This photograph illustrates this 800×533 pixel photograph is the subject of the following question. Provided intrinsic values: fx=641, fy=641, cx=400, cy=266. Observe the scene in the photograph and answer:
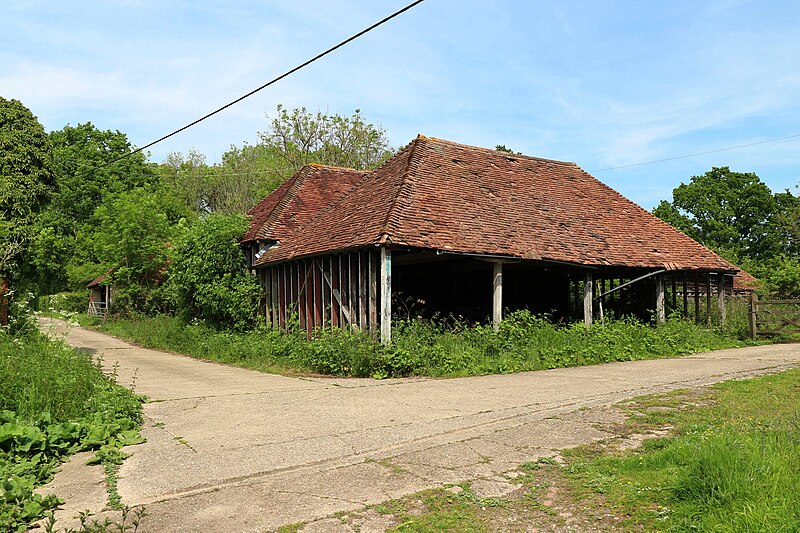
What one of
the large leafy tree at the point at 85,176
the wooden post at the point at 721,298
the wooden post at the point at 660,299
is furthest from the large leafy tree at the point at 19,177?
the large leafy tree at the point at 85,176

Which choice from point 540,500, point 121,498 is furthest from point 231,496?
Answer: point 540,500

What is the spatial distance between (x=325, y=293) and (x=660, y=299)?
388 inches

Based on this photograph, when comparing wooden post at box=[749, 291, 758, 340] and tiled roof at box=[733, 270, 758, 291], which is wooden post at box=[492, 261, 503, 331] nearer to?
wooden post at box=[749, 291, 758, 340]

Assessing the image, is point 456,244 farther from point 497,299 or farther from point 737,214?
point 737,214

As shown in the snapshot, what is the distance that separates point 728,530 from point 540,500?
4.56ft

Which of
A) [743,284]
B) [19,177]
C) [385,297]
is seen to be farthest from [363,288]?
[743,284]

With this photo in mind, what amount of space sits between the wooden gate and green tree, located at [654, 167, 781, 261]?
3907 centimetres

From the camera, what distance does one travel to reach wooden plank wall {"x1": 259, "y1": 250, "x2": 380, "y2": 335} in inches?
571

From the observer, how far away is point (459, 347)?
13.4 meters

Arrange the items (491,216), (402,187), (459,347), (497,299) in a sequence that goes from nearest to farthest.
Answer: (459,347) → (497,299) → (402,187) → (491,216)

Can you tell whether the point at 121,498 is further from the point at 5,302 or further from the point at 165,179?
the point at 165,179

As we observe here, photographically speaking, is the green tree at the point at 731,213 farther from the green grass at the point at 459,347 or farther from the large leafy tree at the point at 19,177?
the large leafy tree at the point at 19,177

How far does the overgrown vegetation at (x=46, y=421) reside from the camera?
477cm

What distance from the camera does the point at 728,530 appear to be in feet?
12.2
